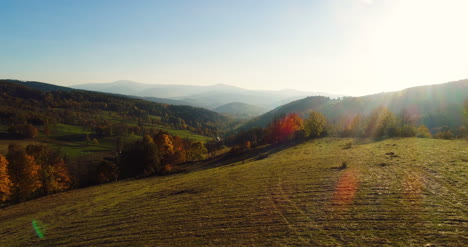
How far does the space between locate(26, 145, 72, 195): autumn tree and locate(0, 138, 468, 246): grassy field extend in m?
30.4

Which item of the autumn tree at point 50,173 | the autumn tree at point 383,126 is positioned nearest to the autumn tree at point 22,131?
the autumn tree at point 50,173

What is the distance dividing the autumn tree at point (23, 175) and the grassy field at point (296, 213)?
1045 inches

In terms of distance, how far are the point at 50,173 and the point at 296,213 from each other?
72.0 metres

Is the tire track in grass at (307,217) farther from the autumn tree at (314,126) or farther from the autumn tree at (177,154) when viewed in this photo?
the autumn tree at (314,126)

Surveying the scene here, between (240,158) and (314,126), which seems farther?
(314,126)

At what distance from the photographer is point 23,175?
5500 cm

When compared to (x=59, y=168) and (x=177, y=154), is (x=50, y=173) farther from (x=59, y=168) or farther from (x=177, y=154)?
(x=177, y=154)

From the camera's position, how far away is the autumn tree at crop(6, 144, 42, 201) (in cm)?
5388

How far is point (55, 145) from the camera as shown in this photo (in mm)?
150750

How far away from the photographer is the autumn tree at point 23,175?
53875 millimetres

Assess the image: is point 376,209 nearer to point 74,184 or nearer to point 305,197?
point 305,197

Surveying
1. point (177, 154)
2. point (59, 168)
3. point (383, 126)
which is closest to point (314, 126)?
point (383, 126)

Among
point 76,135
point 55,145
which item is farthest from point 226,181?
point 76,135

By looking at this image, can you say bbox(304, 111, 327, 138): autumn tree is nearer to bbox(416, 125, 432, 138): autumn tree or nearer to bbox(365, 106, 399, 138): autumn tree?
bbox(365, 106, 399, 138): autumn tree
